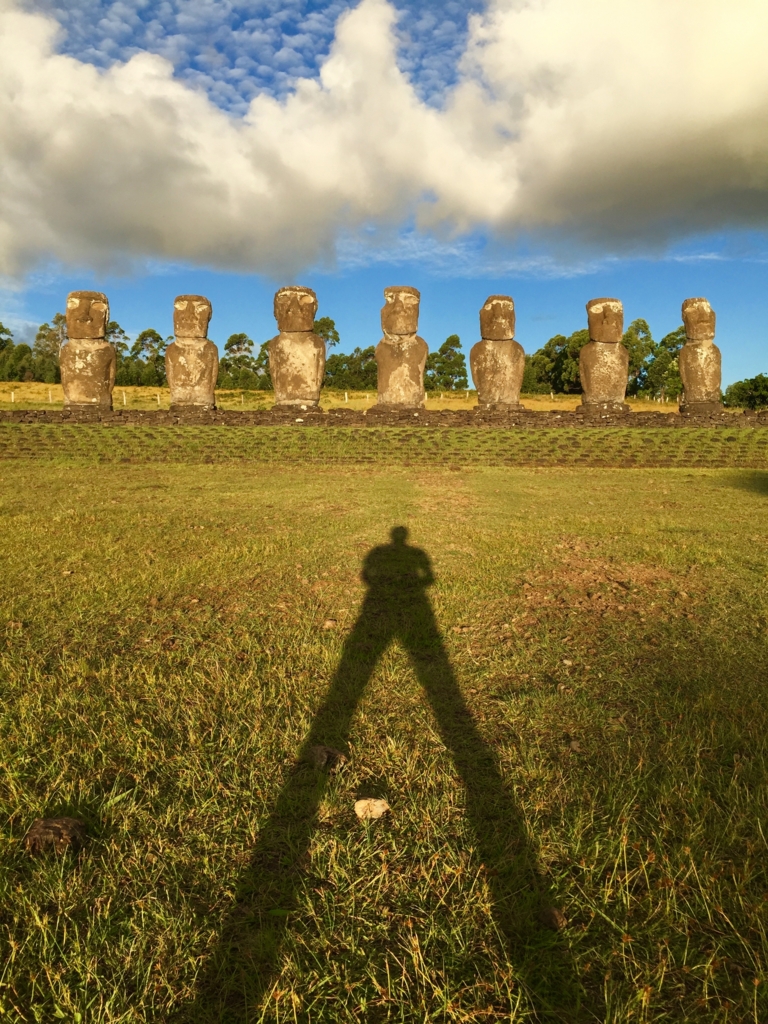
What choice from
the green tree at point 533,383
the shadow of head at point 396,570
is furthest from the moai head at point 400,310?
the green tree at point 533,383

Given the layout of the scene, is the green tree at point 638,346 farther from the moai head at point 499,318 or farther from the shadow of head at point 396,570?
the shadow of head at point 396,570

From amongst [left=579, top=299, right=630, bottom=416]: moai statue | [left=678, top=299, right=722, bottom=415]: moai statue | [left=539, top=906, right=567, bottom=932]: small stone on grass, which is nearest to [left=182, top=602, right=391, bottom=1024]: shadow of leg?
[left=539, top=906, right=567, bottom=932]: small stone on grass

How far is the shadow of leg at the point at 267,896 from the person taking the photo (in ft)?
4.71

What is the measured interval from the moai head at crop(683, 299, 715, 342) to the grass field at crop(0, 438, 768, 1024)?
1775 cm

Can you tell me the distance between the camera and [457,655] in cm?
340

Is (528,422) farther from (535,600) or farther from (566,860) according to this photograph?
(566,860)

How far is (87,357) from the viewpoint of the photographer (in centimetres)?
1791

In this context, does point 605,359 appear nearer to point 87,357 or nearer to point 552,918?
point 87,357

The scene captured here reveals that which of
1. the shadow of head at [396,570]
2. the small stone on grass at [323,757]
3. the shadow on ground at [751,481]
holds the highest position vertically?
the shadow on ground at [751,481]

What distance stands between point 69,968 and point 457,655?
2282mm

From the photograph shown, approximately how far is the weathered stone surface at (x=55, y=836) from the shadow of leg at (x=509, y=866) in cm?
127

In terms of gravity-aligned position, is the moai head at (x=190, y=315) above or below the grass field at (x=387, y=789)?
above

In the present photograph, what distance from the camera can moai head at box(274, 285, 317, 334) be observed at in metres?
18.3

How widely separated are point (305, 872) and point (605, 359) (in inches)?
769
